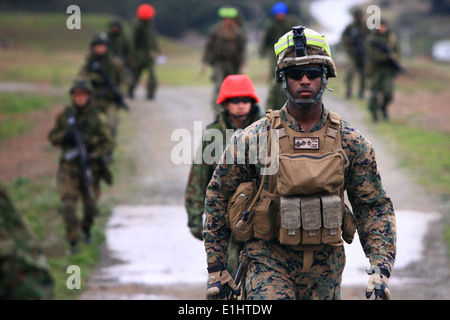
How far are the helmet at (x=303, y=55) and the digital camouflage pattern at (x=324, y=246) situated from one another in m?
0.15

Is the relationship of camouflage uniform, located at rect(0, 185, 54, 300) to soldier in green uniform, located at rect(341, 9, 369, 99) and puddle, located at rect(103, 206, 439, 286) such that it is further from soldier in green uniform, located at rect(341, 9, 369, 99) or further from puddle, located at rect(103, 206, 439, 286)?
soldier in green uniform, located at rect(341, 9, 369, 99)

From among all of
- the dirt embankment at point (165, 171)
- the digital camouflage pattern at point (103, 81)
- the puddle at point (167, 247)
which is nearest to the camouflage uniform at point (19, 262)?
the dirt embankment at point (165, 171)

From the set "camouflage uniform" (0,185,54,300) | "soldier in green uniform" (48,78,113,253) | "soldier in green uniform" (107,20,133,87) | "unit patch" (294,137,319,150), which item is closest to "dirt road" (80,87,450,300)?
"soldier in green uniform" (48,78,113,253)

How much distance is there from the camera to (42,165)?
13922 millimetres

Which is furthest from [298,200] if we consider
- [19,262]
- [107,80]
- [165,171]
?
[165,171]

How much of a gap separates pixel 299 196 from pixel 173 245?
5.26 metres

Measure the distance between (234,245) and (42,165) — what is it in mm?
8859

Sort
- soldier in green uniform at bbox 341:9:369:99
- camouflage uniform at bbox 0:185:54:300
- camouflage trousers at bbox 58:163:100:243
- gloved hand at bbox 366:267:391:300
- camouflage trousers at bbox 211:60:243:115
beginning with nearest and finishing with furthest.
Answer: camouflage uniform at bbox 0:185:54:300 < gloved hand at bbox 366:267:391:300 < camouflage trousers at bbox 58:163:100:243 < camouflage trousers at bbox 211:60:243:115 < soldier in green uniform at bbox 341:9:369:99

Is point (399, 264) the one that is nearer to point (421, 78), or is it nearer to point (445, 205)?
point (445, 205)

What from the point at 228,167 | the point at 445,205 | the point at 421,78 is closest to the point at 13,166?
the point at 445,205

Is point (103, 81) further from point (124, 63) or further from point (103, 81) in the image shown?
point (124, 63)

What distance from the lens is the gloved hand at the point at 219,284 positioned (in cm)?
432

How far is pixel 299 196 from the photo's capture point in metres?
4.24

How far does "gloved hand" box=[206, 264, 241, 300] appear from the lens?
4316 millimetres
